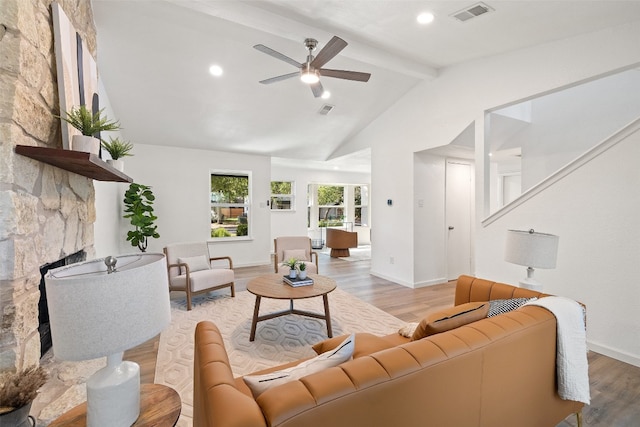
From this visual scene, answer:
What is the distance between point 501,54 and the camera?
143 inches

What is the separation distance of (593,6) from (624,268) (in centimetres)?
230

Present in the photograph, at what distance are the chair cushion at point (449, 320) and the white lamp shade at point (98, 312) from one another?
4.25ft

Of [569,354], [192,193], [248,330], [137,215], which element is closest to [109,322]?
[569,354]

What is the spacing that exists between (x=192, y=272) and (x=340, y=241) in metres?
4.31

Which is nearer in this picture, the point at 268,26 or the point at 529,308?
the point at 529,308

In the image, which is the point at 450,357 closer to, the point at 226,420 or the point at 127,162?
the point at 226,420

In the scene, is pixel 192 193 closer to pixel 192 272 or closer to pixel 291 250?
pixel 192 272

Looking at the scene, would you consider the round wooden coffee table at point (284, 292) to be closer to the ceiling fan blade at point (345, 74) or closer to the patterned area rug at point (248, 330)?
the patterned area rug at point (248, 330)

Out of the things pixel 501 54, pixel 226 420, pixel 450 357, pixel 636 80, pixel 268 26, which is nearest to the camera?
pixel 226 420

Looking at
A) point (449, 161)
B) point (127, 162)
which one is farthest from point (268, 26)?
point (127, 162)

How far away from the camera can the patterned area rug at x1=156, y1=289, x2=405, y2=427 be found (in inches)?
97.7

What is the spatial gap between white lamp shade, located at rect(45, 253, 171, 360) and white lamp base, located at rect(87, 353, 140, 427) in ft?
Result: 0.50

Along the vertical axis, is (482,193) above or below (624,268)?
above

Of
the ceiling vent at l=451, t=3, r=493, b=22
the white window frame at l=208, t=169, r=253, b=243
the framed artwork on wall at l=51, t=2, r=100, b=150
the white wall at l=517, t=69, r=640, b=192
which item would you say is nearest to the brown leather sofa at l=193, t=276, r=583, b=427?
the framed artwork on wall at l=51, t=2, r=100, b=150
